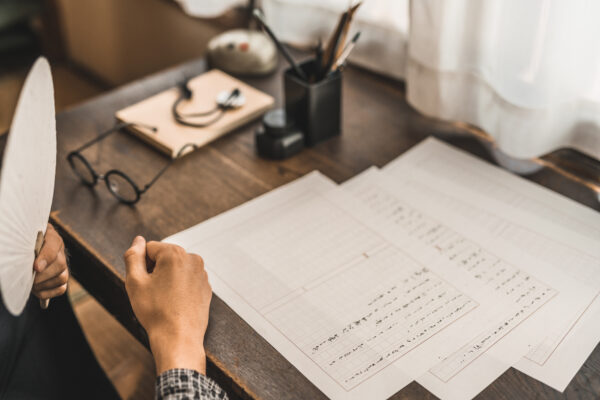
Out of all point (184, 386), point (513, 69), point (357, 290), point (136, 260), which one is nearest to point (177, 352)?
point (184, 386)

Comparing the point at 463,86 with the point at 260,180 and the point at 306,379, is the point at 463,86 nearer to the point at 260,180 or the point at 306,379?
the point at 260,180

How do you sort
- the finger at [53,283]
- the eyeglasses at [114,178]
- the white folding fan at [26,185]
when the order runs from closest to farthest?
the white folding fan at [26,185] < the finger at [53,283] < the eyeglasses at [114,178]

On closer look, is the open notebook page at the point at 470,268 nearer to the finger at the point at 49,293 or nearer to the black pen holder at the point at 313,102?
the black pen holder at the point at 313,102

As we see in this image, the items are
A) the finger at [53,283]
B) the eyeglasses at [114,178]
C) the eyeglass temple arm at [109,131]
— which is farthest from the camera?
the eyeglass temple arm at [109,131]

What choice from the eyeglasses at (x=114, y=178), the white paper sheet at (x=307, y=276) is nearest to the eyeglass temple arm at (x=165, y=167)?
the eyeglasses at (x=114, y=178)

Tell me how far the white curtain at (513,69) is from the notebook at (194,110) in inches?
12.9

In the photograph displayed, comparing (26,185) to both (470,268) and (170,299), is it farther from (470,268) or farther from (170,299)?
(470,268)

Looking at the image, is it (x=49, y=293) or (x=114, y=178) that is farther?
(x=114, y=178)

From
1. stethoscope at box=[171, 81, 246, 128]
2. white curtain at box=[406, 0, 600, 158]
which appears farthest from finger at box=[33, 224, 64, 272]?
white curtain at box=[406, 0, 600, 158]

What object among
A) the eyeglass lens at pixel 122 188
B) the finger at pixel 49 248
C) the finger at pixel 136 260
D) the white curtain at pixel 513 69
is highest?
the white curtain at pixel 513 69

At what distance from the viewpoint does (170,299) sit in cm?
80

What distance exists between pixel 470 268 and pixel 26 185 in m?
0.62

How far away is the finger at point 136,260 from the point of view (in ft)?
2.73

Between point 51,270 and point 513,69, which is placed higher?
point 513,69
